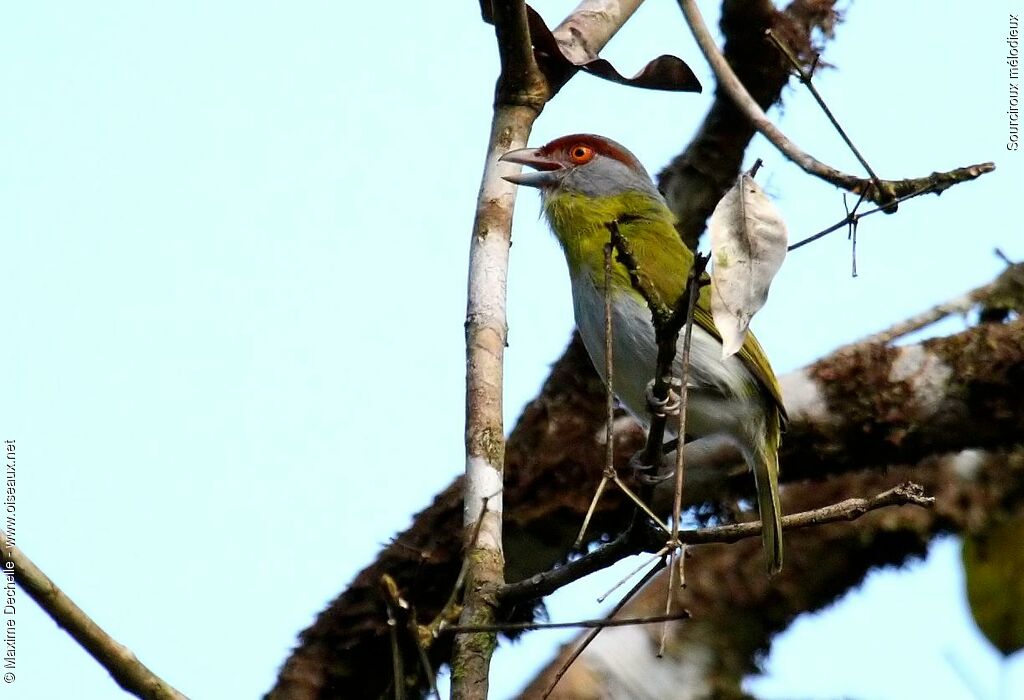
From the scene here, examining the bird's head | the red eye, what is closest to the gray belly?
the bird's head

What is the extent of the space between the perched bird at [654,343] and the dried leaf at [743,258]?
122cm

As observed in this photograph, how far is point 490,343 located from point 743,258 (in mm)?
1196

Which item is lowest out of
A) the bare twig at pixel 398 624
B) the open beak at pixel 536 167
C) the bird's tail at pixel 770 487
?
the bare twig at pixel 398 624

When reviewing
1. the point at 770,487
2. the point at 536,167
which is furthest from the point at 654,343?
the point at 536,167

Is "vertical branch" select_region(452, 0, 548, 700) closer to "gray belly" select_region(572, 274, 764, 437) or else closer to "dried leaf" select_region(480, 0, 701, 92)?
"dried leaf" select_region(480, 0, 701, 92)

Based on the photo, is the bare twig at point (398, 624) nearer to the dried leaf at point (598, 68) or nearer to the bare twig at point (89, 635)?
the bare twig at point (89, 635)

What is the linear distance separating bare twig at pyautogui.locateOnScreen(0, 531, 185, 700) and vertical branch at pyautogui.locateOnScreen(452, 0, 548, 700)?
0.67 metres

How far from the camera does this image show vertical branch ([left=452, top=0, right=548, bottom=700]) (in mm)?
3014

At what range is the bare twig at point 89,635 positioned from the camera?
2639 mm

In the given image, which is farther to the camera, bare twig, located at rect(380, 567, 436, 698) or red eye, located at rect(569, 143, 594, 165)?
red eye, located at rect(569, 143, 594, 165)

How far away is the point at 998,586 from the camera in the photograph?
144 inches

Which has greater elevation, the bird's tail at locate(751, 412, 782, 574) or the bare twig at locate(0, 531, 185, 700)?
the bird's tail at locate(751, 412, 782, 574)

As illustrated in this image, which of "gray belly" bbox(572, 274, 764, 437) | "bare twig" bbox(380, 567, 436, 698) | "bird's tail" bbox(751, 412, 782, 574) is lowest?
"bare twig" bbox(380, 567, 436, 698)

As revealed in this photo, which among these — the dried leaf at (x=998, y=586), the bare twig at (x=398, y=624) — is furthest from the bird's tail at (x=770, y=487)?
the bare twig at (x=398, y=624)
